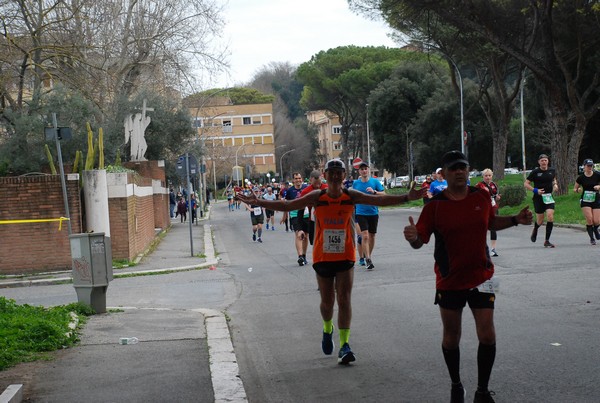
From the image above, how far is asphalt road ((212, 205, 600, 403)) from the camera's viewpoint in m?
6.37

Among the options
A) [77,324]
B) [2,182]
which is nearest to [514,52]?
[2,182]

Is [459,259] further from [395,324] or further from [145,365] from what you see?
[395,324]

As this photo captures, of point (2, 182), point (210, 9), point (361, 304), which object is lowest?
point (361, 304)

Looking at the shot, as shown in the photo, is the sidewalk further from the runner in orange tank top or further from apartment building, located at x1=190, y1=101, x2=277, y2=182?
apartment building, located at x1=190, y1=101, x2=277, y2=182

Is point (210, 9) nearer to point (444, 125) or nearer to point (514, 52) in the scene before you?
point (514, 52)

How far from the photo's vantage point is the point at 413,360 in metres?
7.33

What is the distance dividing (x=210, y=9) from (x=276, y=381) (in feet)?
86.9

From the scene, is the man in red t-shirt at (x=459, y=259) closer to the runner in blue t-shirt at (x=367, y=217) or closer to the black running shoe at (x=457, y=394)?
the black running shoe at (x=457, y=394)

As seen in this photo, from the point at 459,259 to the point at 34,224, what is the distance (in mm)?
13645

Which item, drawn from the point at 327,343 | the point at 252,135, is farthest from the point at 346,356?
the point at 252,135

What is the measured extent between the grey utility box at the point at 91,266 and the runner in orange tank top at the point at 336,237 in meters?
3.95

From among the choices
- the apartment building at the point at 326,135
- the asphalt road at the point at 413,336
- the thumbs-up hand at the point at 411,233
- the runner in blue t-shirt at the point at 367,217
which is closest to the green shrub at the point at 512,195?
the asphalt road at the point at 413,336

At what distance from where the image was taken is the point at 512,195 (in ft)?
111

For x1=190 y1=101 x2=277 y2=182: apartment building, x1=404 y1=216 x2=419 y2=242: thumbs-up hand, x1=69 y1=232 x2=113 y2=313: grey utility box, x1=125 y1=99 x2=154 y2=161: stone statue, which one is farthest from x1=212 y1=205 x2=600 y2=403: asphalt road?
x1=190 y1=101 x2=277 y2=182: apartment building
